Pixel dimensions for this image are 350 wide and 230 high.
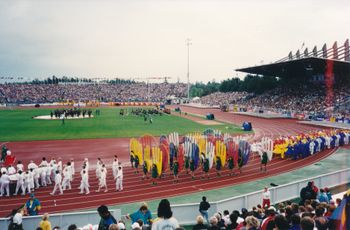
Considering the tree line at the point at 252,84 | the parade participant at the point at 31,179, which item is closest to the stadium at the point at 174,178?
the parade participant at the point at 31,179

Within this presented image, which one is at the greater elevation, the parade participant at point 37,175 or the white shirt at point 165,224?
the white shirt at point 165,224

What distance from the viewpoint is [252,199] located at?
35.5ft

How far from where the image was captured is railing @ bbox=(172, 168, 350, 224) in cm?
968

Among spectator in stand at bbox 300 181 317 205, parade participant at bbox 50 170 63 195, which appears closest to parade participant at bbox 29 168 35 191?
parade participant at bbox 50 170 63 195

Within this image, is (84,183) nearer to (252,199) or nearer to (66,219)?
(66,219)

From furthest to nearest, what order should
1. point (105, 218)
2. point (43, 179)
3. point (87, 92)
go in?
point (87, 92) → point (43, 179) → point (105, 218)

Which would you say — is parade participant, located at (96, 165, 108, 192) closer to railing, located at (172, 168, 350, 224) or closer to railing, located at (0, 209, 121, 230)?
railing, located at (0, 209, 121, 230)

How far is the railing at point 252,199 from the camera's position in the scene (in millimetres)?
9680

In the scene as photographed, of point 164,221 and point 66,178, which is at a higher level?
point 164,221

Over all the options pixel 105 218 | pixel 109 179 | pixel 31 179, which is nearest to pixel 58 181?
pixel 31 179

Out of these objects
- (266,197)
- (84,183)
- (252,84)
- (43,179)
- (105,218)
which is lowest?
(43,179)

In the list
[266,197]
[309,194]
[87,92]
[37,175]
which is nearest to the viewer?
[309,194]

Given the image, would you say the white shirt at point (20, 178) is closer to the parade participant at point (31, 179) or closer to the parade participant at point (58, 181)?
the parade participant at point (31, 179)

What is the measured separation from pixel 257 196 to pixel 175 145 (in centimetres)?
687
